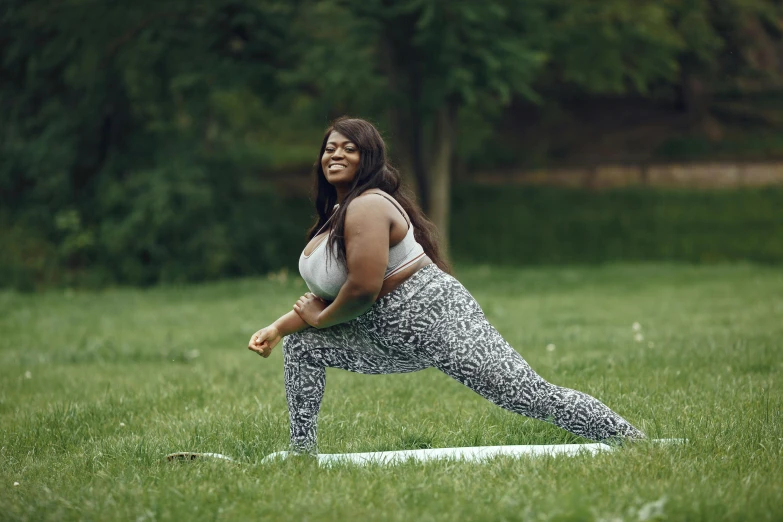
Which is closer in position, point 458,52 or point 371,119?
point 371,119

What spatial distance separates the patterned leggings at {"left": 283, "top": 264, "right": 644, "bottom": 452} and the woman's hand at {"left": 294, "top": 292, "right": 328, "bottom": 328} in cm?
13

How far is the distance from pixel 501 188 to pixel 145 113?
903 centimetres

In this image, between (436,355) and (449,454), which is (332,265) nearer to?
(436,355)

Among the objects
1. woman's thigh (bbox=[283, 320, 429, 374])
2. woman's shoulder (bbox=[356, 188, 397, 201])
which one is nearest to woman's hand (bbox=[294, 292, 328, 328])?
woman's thigh (bbox=[283, 320, 429, 374])

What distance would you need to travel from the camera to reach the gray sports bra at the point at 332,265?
4330 millimetres

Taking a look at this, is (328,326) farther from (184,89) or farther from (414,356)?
(184,89)

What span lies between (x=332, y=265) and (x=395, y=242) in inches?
12.3

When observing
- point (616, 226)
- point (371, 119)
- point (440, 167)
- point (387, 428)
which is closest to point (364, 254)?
point (387, 428)

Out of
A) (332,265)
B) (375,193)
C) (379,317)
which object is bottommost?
(379,317)

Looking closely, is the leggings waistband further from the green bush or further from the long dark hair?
the green bush

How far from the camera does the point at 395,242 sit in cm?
438

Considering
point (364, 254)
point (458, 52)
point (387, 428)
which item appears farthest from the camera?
point (458, 52)

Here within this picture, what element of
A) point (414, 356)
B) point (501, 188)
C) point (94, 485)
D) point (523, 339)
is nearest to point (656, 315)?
point (523, 339)

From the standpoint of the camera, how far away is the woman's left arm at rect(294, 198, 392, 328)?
4.16m
